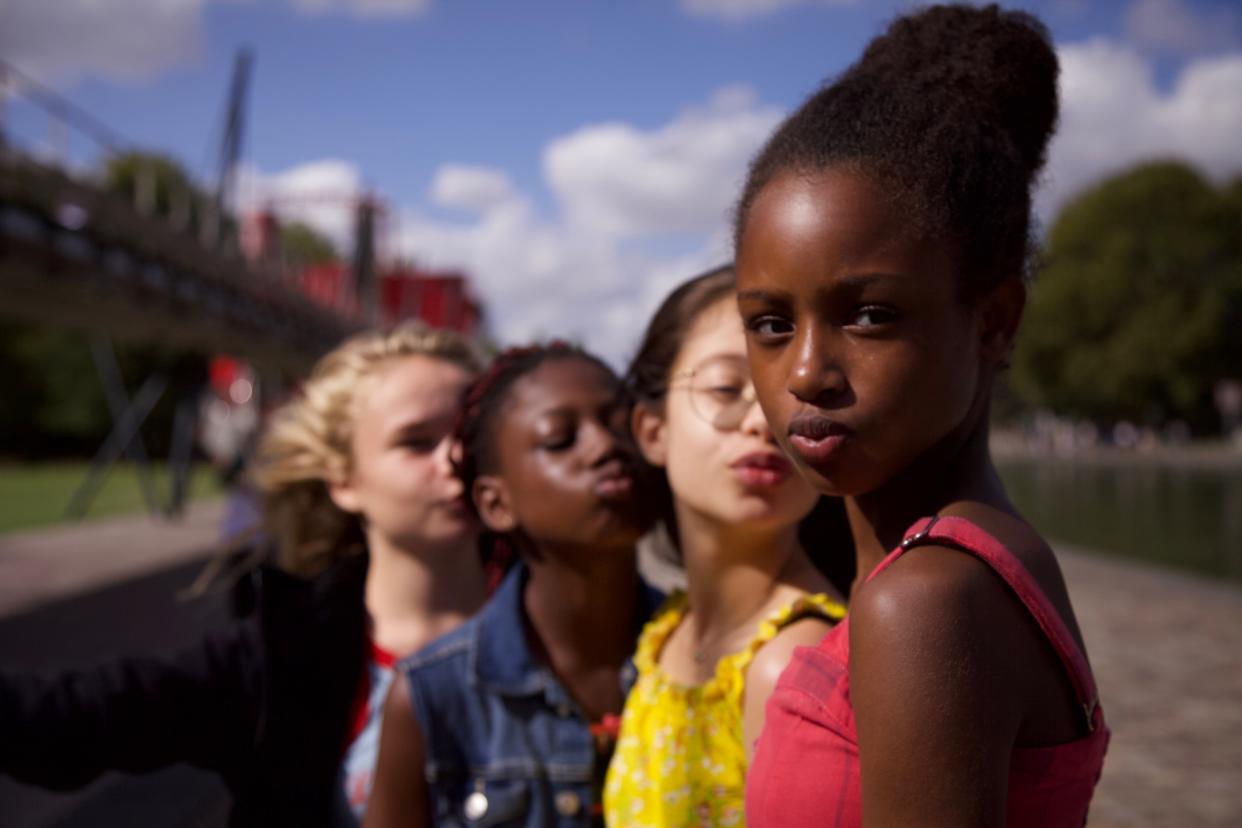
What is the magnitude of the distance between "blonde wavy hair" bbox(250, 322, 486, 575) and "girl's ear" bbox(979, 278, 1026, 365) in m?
1.90

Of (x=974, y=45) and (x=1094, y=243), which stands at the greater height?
(x=1094, y=243)

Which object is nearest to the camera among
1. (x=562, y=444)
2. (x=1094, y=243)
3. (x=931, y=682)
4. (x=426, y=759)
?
(x=931, y=682)


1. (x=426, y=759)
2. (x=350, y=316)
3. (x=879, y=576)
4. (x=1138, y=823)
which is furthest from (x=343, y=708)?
(x=350, y=316)

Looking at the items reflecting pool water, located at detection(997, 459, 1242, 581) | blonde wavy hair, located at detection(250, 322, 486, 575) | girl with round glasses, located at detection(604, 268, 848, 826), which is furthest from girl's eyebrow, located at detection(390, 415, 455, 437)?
reflecting pool water, located at detection(997, 459, 1242, 581)

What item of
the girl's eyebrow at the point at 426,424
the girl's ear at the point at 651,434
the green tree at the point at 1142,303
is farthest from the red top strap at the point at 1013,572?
the green tree at the point at 1142,303

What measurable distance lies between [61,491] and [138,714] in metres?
32.7

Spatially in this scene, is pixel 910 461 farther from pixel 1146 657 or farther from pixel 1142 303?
pixel 1142 303

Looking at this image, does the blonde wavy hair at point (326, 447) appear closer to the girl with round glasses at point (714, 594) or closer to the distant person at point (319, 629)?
the distant person at point (319, 629)

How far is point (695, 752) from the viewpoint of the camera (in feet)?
5.55

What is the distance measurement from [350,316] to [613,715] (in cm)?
2559

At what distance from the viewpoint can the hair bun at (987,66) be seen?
4.12 ft

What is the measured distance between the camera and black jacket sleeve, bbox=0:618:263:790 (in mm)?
2002

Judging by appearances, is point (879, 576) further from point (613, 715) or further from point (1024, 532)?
Answer: point (613, 715)

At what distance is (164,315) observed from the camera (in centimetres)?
1391
